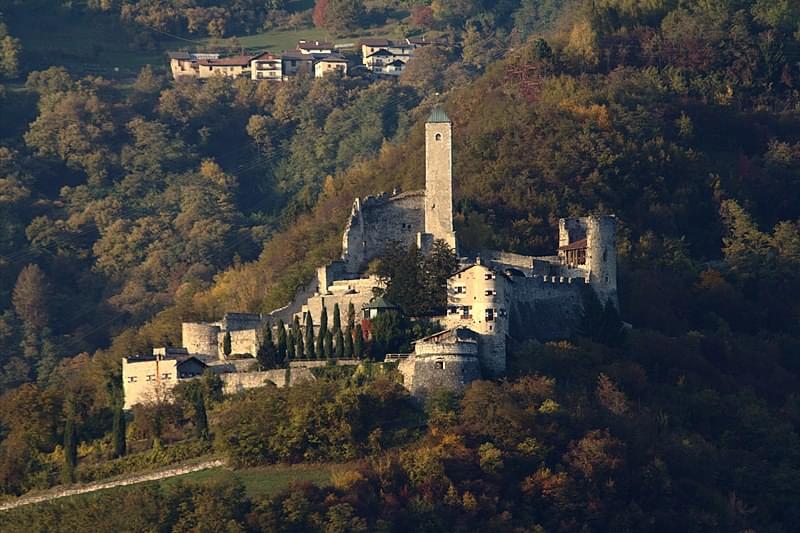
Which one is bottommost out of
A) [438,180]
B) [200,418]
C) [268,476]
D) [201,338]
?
[268,476]

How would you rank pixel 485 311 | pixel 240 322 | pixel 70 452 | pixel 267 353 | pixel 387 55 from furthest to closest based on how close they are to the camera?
pixel 387 55
pixel 240 322
pixel 267 353
pixel 70 452
pixel 485 311

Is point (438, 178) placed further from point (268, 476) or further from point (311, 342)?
point (268, 476)

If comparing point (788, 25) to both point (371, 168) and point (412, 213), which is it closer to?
point (371, 168)

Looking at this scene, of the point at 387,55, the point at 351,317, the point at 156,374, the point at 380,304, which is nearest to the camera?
the point at 351,317

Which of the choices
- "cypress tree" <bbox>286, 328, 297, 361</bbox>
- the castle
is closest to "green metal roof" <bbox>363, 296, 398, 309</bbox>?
the castle

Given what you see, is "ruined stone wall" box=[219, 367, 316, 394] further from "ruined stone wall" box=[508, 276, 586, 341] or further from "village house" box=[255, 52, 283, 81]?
"village house" box=[255, 52, 283, 81]

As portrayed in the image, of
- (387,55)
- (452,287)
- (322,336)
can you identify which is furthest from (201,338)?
(387,55)
